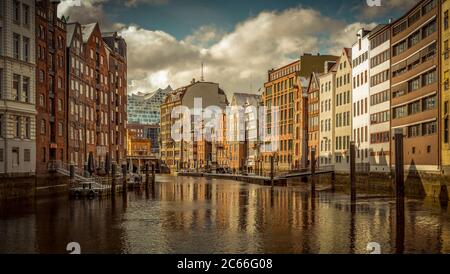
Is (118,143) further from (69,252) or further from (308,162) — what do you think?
(69,252)

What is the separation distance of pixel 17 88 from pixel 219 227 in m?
27.2

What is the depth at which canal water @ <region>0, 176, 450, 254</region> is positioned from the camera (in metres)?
28.4

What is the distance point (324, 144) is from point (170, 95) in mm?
101219

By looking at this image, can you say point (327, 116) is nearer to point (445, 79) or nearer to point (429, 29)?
point (429, 29)

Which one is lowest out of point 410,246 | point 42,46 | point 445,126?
point 410,246

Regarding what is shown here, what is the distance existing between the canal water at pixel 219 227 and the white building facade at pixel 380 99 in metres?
25.3

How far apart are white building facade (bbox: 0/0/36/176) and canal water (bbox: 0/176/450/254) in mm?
4662

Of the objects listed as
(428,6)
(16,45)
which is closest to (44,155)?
(16,45)

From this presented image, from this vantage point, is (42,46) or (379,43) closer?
(42,46)

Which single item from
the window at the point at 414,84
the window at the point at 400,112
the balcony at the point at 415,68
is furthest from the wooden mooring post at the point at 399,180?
the window at the point at 400,112

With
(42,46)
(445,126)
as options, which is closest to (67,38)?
(42,46)

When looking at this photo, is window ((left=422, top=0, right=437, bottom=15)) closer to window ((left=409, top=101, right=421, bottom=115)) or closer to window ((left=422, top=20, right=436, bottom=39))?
window ((left=422, top=20, right=436, bottom=39))

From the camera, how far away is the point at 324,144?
102m

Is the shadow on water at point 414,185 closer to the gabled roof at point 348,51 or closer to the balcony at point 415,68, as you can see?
the balcony at point 415,68
